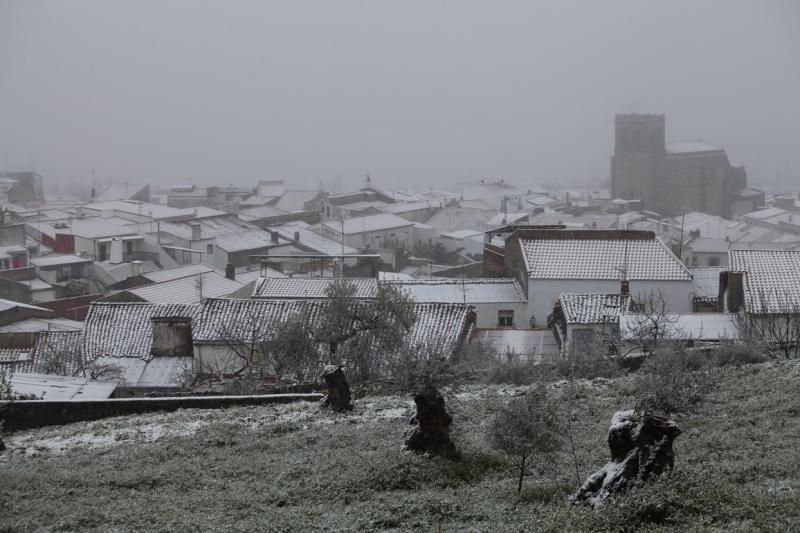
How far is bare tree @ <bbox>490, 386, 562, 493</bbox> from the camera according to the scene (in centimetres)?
1122

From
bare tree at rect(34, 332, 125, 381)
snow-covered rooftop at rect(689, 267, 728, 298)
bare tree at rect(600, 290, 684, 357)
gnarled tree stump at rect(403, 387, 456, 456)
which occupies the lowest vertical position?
bare tree at rect(34, 332, 125, 381)

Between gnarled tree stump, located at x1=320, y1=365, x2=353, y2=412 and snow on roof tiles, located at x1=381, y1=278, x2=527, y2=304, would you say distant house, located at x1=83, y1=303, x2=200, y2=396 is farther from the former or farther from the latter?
gnarled tree stump, located at x1=320, y1=365, x2=353, y2=412

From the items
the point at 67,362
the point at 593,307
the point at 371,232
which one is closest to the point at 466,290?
the point at 593,307

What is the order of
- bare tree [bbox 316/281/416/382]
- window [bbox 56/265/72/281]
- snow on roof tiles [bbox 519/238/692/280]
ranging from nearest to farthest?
bare tree [bbox 316/281/416/382] → snow on roof tiles [bbox 519/238/692/280] → window [bbox 56/265/72/281]

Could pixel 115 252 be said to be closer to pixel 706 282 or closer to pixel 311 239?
pixel 311 239

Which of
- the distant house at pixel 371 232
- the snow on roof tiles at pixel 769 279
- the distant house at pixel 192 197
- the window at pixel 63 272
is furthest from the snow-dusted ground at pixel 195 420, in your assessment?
the distant house at pixel 192 197

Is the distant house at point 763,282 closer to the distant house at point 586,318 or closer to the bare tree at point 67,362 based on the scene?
the distant house at point 586,318

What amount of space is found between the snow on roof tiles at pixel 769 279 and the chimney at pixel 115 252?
30535mm

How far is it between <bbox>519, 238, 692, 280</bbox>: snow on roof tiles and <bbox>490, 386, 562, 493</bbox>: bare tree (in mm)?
19647

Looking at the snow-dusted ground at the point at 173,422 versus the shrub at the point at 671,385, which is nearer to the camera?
the shrub at the point at 671,385

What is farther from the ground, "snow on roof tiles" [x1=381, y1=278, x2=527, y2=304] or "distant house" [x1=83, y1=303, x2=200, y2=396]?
"snow on roof tiles" [x1=381, y1=278, x2=527, y2=304]

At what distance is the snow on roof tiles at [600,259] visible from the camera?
102 ft

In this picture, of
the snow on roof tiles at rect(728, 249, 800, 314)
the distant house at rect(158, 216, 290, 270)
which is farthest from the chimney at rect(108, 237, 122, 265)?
the snow on roof tiles at rect(728, 249, 800, 314)

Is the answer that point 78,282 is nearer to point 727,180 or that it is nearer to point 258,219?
point 258,219
